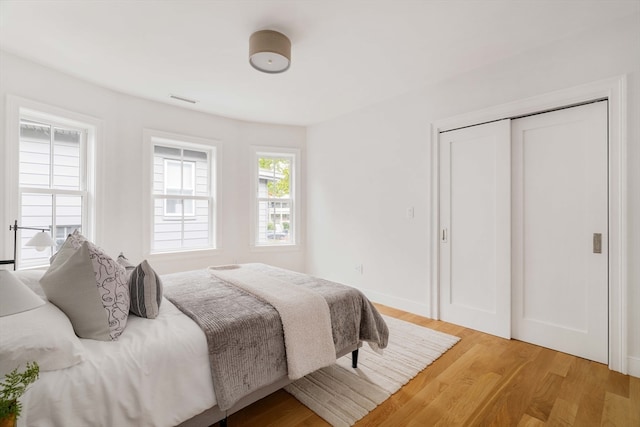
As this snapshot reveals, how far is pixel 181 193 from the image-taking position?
4.09 metres

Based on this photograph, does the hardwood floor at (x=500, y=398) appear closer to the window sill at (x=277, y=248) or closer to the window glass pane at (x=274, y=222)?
the window sill at (x=277, y=248)

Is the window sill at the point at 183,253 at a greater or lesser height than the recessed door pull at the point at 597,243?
lesser

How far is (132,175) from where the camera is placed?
3598 mm

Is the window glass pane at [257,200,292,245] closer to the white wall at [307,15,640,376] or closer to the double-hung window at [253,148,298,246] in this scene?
the double-hung window at [253,148,298,246]

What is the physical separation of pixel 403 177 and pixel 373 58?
1446 mm

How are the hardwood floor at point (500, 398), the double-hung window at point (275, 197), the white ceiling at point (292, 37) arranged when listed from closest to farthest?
the hardwood floor at point (500, 398) < the white ceiling at point (292, 37) < the double-hung window at point (275, 197)

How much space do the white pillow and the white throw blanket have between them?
3.16ft

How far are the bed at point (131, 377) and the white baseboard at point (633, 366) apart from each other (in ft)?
8.33

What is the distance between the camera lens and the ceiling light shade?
2.24m

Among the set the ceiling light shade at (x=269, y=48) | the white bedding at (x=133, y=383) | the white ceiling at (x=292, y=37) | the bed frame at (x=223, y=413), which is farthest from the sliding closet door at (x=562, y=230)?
the white bedding at (x=133, y=383)

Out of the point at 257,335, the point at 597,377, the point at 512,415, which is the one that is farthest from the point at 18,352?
→ the point at 597,377

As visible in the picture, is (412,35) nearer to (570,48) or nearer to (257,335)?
(570,48)

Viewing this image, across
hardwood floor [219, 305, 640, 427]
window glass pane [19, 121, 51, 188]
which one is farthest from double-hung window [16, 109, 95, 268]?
hardwood floor [219, 305, 640, 427]

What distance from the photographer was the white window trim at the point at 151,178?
12.1 feet
